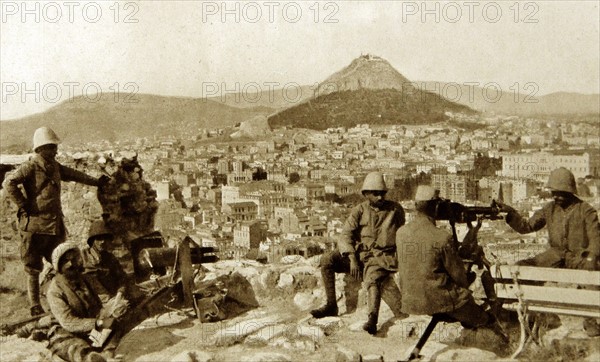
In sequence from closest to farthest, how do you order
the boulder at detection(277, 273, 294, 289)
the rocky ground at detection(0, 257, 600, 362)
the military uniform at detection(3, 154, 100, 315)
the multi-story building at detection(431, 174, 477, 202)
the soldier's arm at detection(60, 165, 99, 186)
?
the rocky ground at detection(0, 257, 600, 362) < the military uniform at detection(3, 154, 100, 315) < the soldier's arm at detection(60, 165, 99, 186) < the boulder at detection(277, 273, 294, 289) < the multi-story building at detection(431, 174, 477, 202)

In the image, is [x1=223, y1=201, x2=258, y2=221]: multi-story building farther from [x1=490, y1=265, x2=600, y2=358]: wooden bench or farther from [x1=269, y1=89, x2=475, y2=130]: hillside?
[x1=490, y1=265, x2=600, y2=358]: wooden bench

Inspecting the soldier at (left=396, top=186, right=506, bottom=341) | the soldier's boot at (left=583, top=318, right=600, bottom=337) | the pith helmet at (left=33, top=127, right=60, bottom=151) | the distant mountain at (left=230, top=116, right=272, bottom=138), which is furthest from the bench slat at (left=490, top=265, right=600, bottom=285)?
the distant mountain at (left=230, top=116, right=272, bottom=138)

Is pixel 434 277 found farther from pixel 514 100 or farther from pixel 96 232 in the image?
pixel 514 100

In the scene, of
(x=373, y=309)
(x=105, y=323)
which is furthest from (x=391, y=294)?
(x=105, y=323)

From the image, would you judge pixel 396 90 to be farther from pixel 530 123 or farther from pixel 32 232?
pixel 32 232

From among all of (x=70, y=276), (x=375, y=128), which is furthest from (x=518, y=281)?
(x=375, y=128)

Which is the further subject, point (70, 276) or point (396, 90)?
point (396, 90)

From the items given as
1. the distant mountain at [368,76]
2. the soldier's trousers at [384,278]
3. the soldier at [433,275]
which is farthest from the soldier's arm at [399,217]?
the distant mountain at [368,76]
